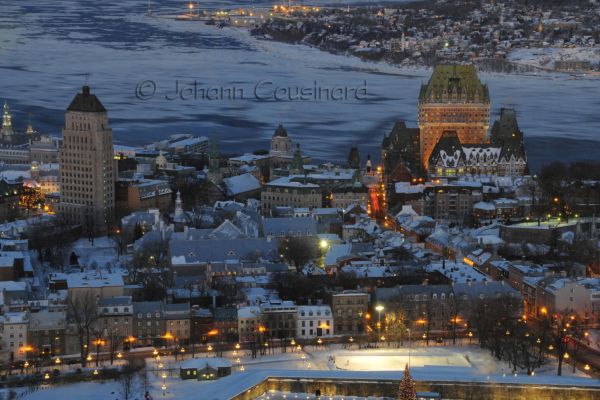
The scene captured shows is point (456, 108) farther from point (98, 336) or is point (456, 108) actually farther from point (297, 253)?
point (98, 336)

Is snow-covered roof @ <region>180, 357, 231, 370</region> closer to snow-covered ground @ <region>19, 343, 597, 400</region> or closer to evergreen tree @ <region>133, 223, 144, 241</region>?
snow-covered ground @ <region>19, 343, 597, 400</region>

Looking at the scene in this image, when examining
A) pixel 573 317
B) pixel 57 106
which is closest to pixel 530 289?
pixel 573 317

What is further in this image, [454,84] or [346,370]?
[454,84]

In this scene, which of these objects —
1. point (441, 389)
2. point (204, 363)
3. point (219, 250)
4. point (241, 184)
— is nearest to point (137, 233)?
point (219, 250)

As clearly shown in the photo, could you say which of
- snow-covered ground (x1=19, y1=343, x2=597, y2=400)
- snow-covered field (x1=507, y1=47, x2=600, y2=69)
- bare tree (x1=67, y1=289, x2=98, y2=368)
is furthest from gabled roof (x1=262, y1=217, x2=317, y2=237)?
snow-covered field (x1=507, y1=47, x2=600, y2=69)

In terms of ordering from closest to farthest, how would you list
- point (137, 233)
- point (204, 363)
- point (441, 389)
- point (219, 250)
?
point (441, 389), point (204, 363), point (219, 250), point (137, 233)
